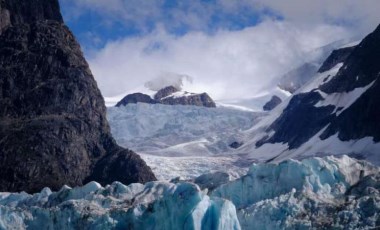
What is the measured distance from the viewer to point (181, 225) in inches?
2379

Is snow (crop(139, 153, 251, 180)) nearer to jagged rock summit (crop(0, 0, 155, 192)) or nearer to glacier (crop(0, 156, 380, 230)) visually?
jagged rock summit (crop(0, 0, 155, 192))

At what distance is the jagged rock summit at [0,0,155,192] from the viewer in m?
152

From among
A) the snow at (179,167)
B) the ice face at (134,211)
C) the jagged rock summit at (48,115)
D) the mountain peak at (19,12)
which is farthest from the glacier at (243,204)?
the mountain peak at (19,12)

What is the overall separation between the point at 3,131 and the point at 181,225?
350ft

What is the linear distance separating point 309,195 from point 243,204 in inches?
398

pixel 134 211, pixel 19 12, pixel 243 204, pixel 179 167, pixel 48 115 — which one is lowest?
pixel 179 167

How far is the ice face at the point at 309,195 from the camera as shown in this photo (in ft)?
203

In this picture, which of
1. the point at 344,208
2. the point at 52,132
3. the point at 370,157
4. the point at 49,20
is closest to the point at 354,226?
the point at 344,208

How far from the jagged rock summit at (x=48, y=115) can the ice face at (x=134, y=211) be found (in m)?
73.5

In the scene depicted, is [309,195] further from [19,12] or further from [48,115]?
[19,12]

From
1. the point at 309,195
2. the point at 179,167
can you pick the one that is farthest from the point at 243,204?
the point at 179,167

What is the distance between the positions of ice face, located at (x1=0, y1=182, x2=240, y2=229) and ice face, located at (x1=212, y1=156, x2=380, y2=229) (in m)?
6.19

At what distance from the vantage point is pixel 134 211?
2494 inches

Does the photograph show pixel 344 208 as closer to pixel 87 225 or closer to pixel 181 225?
pixel 181 225
